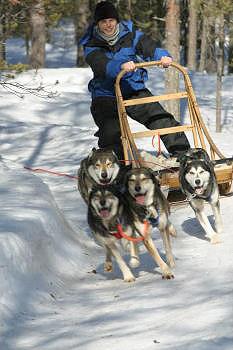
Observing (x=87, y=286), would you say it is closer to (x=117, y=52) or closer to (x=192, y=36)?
(x=117, y=52)

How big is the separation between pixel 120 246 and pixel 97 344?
7.13 feet

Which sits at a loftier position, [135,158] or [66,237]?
[135,158]

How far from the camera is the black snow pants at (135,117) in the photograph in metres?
7.61

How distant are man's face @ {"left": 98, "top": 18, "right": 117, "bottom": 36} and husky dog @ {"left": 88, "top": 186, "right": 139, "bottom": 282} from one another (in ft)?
7.09

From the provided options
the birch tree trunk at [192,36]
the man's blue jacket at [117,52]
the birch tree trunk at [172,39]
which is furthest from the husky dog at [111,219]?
the birch tree trunk at [192,36]

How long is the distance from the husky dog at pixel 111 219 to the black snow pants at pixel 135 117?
7.42ft

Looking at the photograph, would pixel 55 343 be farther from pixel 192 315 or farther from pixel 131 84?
pixel 131 84

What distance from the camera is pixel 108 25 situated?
23.1ft

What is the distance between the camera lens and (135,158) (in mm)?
7051

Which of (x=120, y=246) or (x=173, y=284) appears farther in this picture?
(x=120, y=246)

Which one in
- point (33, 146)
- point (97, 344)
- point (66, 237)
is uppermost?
point (97, 344)

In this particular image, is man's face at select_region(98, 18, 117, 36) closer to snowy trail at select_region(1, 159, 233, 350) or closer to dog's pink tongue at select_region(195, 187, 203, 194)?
dog's pink tongue at select_region(195, 187, 203, 194)

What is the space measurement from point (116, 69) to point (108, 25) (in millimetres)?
419

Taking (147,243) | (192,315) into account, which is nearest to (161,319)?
(192,315)
